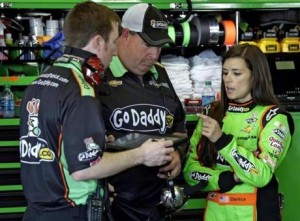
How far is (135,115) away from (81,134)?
553 millimetres

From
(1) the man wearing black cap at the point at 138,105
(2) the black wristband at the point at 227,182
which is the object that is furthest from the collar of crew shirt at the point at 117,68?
(2) the black wristband at the point at 227,182

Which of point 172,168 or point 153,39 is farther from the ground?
point 153,39

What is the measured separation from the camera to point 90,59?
1.99m

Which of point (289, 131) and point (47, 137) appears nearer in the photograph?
point (47, 137)

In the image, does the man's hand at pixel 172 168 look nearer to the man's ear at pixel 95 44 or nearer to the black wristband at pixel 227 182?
the black wristband at pixel 227 182

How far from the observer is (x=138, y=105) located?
2383mm

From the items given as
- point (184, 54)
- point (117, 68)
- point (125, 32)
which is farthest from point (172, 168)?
point (184, 54)

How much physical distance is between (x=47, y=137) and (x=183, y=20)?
6.44 ft

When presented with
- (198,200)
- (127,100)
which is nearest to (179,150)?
(127,100)

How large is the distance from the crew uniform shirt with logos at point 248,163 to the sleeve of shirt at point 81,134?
28.9 inches

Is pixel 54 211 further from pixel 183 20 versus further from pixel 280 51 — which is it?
pixel 280 51

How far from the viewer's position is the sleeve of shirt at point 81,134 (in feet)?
6.02

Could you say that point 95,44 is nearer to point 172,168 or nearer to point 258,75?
point 172,168

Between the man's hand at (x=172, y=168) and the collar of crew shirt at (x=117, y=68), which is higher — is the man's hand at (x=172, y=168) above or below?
below
